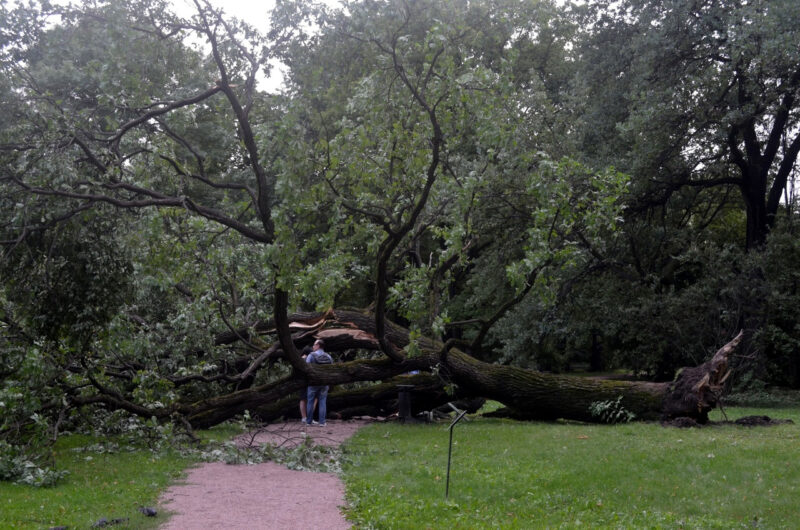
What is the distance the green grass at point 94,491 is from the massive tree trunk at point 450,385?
6.38ft

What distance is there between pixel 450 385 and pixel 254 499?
6389 mm

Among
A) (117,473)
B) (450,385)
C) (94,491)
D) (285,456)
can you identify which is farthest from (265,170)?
(450,385)

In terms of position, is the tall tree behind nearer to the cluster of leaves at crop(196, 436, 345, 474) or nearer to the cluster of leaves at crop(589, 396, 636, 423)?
the cluster of leaves at crop(589, 396, 636, 423)

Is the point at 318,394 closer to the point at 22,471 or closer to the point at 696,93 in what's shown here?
the point at 22,471

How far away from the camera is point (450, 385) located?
1350 centimetres

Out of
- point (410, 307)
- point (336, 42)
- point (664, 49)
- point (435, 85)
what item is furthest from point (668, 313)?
point (336, 42)

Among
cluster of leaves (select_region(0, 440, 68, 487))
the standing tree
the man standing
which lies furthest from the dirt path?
the man standing

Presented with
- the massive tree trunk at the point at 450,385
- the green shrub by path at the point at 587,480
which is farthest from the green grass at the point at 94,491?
the green shrub by path at the point at 587,480

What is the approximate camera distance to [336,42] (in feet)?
29.3

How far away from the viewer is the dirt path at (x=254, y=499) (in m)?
6.56

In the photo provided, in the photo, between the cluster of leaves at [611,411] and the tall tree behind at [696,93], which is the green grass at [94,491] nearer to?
the cluster of leaves at [611,411]

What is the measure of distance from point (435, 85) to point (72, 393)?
21.8ft

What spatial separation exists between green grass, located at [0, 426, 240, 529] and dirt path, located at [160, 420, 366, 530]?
243mm

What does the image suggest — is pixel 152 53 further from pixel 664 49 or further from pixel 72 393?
pixel 664 49
